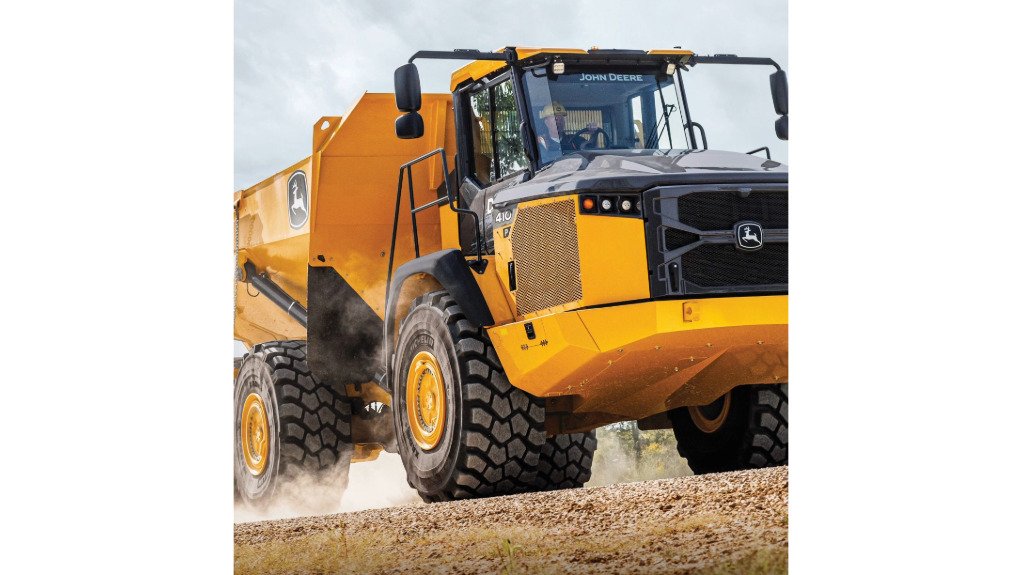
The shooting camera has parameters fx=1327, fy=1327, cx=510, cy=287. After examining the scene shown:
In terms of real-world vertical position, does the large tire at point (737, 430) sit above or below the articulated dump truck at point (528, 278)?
below

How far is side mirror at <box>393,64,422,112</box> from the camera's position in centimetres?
651

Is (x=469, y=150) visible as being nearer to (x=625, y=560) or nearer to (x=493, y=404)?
(x=493, y=404)

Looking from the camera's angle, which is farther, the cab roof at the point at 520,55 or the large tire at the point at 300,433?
the large tire at the point at 300,433

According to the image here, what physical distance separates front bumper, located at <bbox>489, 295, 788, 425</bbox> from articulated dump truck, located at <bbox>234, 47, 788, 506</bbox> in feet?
0.03

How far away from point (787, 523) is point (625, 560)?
0.77 m

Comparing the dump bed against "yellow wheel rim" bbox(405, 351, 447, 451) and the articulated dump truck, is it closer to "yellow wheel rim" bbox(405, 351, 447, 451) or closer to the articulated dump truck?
the articulated dump truck

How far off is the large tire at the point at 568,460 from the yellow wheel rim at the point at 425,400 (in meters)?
0.74

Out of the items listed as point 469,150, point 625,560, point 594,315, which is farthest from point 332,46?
point 625,560

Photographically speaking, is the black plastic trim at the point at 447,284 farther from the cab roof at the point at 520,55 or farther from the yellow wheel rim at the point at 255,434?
the yellow wheel rim at the point at 255,434

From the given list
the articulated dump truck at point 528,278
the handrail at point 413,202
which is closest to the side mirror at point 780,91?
the articulated dump truck at point 528,278

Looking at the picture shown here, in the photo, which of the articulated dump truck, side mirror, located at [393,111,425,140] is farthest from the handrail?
side mirror, located at [393,111,425,140]

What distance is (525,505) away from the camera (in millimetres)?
6316

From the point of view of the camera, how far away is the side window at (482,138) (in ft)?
23.9

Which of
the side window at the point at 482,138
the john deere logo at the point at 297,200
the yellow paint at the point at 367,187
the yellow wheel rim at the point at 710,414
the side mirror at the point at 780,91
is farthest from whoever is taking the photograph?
the john deere logo at the point at 297,200
